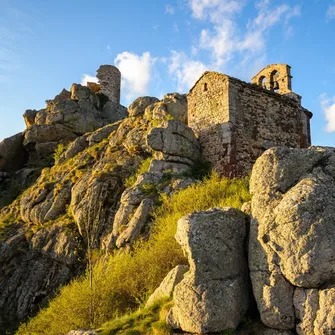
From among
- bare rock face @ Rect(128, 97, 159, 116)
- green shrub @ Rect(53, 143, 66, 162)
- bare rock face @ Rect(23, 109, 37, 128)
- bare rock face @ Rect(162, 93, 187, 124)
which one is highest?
bare rock face @ Rect(23, 109, 37, 128)

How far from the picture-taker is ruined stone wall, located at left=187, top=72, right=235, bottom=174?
19.4 m

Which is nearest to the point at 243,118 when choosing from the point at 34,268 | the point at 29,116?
the point at 34,268

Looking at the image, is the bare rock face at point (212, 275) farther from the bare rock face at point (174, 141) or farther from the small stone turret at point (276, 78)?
the small stone turret at point (276, 78)

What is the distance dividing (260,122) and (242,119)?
1.24m

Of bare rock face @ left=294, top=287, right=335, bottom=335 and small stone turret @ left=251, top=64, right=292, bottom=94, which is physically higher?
small stone turret @ left=251, top=64, right=292, bottom=94

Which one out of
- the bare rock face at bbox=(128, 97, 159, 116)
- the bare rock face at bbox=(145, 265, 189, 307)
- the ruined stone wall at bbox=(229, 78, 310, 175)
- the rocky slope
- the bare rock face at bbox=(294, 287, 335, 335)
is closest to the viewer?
the bare rock face at bbox=(294, 287, 335, 335)

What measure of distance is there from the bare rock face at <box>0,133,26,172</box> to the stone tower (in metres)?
12.4

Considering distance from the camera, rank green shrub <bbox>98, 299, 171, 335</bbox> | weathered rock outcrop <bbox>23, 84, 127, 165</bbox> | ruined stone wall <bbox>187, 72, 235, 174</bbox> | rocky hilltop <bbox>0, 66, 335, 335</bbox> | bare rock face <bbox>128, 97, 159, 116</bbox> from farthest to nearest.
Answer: weathered rock outcrop <bbox>23, 84, 127, 165</bbox>, bare rock face <bbox>128, 97, 159, 116</bbox>, ruined stone wall <bbox>187, 72, 235, 174</bbox>, green shrub <bbox>98, 299, 171, 335</bbox>, rocky hilltop <bbox>0, 66, 335, 335</bbox>

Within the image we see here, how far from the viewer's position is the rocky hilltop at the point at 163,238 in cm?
761

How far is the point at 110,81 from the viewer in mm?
43719

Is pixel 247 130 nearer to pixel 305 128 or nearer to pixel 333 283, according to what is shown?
pixel 305 128

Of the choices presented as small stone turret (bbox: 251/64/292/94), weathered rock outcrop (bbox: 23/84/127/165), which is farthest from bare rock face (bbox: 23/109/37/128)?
small stone turret (bbox: 251/64/292/94)

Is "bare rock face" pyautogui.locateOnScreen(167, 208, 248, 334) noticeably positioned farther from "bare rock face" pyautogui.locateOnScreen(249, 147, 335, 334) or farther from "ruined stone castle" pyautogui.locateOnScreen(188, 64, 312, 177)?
"ruined stone castle" pyautogui.locateOnScreen(188, 64, 312, 177)

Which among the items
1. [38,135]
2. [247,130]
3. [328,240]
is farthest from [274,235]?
[38,135]
